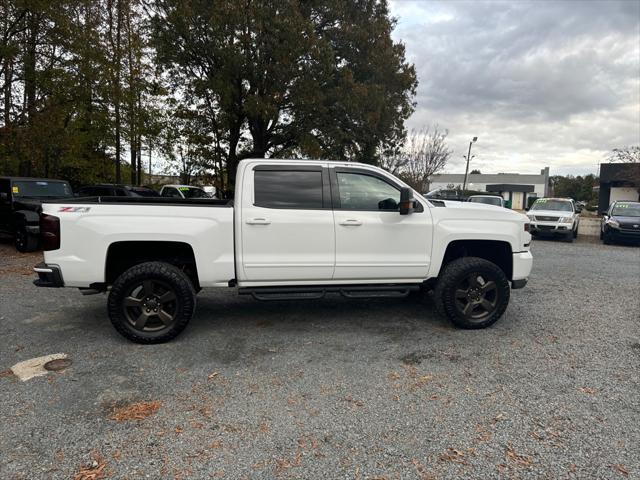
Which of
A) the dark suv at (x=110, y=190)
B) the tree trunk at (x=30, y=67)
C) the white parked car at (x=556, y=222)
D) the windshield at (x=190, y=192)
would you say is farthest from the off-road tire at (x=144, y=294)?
the white parked car at (x=556, y=222)

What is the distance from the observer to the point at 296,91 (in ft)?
47.7

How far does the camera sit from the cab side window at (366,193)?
452 centimetres

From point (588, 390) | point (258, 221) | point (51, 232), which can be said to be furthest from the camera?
point (258, 221)

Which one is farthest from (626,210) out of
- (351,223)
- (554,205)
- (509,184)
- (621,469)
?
(509,184)

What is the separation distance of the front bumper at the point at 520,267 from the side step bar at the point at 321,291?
1175 mm

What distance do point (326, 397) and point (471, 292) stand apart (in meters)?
2.35

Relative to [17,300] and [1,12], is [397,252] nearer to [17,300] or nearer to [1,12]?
[17,300]

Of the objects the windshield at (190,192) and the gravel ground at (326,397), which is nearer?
the gravel ground at (326,397)

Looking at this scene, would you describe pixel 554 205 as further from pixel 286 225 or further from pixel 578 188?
pixel 578 188

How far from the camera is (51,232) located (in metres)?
3.84

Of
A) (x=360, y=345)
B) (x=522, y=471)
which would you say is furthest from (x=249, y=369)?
(x=522, y=471)

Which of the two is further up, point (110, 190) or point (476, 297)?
point (110, 190)

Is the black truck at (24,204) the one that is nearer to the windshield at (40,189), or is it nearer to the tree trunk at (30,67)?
the windshield at (40,189)

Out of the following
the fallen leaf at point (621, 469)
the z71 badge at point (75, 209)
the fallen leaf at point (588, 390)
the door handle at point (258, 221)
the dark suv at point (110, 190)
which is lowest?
the fallen leaf at point (621, 469)
